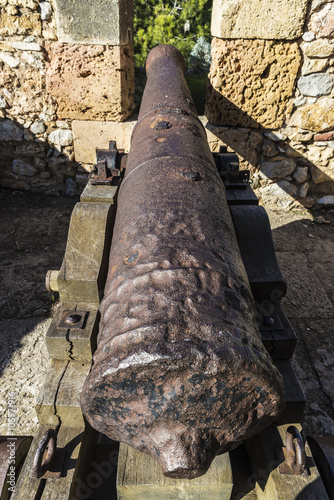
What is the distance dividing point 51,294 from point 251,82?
120 inches

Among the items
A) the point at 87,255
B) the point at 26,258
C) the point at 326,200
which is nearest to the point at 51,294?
the point at 26,258

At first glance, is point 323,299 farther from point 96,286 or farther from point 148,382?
point 148,382

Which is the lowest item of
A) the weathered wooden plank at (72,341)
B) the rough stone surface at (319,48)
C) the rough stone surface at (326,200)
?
the rough stone surface at (326,200)

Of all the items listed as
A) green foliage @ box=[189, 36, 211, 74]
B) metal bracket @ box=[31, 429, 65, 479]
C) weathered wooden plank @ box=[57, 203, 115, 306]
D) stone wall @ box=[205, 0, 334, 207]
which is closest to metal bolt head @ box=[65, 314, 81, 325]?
weathered wooden plank @ box=[57, 203, 115, 306]

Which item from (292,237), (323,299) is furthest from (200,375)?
(292,237)

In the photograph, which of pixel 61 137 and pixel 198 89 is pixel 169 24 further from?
pixel 61 137

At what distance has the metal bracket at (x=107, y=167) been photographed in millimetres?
2502

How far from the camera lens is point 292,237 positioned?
438cm

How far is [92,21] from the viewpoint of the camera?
379cm

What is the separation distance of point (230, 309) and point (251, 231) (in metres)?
1.24

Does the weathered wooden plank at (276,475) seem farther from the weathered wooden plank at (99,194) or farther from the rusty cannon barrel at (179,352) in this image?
the weathered wooden plank at (99,194)

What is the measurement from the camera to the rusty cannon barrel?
937 mm

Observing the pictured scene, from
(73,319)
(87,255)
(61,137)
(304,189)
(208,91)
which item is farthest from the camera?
(304,189)

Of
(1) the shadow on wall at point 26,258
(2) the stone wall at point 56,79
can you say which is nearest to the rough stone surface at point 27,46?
(2) the stone wall at point 56,79
